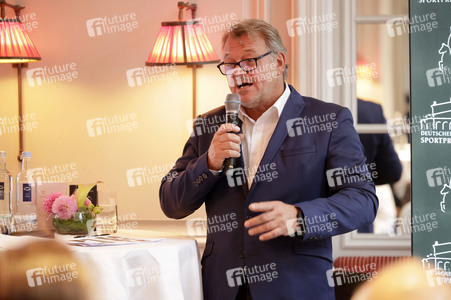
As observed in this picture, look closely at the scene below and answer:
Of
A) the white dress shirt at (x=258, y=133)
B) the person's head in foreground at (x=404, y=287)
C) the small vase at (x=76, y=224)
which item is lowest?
the small vase at (x=76, y=224)

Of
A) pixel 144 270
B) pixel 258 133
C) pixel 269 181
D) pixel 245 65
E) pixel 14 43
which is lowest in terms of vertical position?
pixel 144 270

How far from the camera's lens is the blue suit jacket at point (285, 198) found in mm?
1932

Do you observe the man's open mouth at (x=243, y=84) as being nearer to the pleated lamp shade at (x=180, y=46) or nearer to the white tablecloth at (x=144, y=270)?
the white tablecloth at (x=144, y=270)

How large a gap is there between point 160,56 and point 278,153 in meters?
1.55

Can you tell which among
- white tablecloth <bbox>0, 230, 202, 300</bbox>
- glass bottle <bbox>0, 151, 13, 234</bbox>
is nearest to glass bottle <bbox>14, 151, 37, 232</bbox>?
glass bottle <bbox>0, 151, 13, 234</bbox>

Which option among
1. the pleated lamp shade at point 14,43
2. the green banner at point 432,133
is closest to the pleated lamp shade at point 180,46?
the pleated lamp shade at point 14,43

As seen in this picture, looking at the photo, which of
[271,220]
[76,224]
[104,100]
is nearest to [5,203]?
[76,224]

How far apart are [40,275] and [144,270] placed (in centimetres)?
137

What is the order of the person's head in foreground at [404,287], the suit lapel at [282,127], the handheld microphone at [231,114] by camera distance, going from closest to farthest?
the person's head in foreground at [404,287], the handheld microphone at [231,114], the suit lapel at [282,127]

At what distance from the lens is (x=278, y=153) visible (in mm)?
1994

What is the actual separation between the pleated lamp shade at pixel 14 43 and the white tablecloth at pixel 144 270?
1675 millimetres

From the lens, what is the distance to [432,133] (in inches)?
113

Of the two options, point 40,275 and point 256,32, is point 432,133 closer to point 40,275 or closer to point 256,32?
point 256,32

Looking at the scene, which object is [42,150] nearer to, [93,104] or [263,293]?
→ [93,104]
